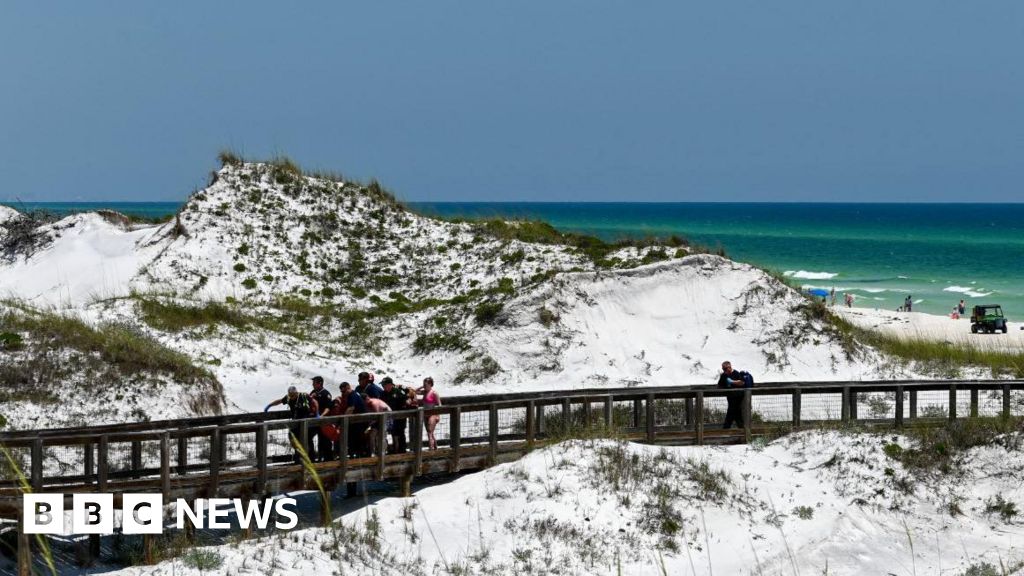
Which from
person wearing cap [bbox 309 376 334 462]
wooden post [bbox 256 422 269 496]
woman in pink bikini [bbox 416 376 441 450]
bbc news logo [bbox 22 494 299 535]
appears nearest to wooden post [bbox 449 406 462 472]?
woman in pink bikini [bbox 416 376 441 450]

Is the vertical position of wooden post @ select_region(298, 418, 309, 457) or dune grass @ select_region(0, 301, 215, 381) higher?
dune grass @ select_region(0, 301, 215, 381)

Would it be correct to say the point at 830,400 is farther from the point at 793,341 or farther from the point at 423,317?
the point at 423,317

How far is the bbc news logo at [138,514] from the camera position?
16.0 meters

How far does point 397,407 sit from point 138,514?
5.13 meters

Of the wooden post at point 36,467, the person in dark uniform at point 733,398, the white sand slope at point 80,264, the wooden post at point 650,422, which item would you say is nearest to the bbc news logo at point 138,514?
the wooden post at point 36,467

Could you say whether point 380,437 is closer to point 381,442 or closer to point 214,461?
point 381,442

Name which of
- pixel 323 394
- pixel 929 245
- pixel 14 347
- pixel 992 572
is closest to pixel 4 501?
pixel 323 394

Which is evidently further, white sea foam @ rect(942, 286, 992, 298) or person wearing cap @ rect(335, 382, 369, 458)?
white sea foam @ rect(942, 286, 992, 298)

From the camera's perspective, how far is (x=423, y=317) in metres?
37.7

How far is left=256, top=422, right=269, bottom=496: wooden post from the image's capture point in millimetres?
17656

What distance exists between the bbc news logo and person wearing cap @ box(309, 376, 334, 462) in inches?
34.9

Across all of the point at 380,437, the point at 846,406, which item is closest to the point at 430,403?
the point at 380,437

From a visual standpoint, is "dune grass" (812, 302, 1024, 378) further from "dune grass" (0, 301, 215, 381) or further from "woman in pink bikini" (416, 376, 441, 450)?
"dune grass" (0, 301, 215, 381)

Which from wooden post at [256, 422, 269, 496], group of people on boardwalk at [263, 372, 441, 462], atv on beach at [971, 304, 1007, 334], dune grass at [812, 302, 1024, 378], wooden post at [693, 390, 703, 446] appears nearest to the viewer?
wooden post at [256, 422, 269, 496]
